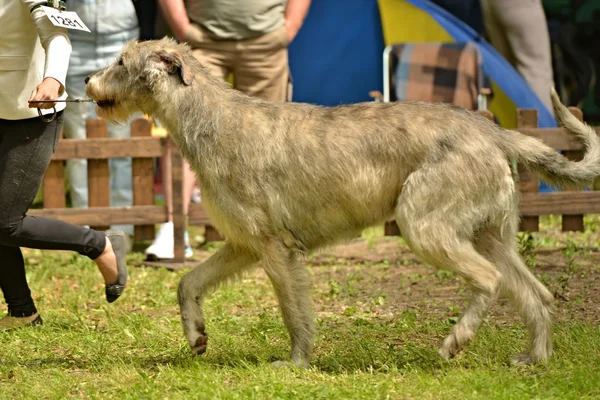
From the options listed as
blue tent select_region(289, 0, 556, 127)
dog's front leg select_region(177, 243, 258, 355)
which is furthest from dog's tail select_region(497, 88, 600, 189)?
blue tent select_region(289, 0, 556, 127)

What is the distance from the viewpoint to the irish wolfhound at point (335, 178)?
18.4 feet

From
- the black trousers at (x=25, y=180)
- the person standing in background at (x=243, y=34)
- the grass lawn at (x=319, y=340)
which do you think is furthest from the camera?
the person standing in background at (x=243, y=34)

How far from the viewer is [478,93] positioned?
10.7 m

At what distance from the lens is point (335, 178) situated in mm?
5781

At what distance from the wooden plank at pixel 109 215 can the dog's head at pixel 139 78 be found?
3.26 m

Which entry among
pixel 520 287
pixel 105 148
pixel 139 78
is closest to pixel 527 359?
pixel 520 287

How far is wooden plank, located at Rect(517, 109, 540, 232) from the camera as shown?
9234 millimetres

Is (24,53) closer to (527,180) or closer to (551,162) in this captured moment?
(551,162)

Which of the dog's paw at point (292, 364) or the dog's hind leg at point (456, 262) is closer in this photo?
the dog's hind leg at point (456, 262)

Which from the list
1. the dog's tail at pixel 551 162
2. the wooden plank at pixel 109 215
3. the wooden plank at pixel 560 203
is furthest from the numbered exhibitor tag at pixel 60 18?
the wooden plank at pixel 560 203

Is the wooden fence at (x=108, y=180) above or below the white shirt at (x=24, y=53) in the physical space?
below

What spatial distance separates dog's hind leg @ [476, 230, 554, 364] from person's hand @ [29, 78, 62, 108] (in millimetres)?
2446

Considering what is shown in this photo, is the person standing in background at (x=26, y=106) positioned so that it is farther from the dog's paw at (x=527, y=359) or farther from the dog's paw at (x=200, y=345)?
the dog's paw at (x=527, y=359)

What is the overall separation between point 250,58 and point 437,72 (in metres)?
2.61
